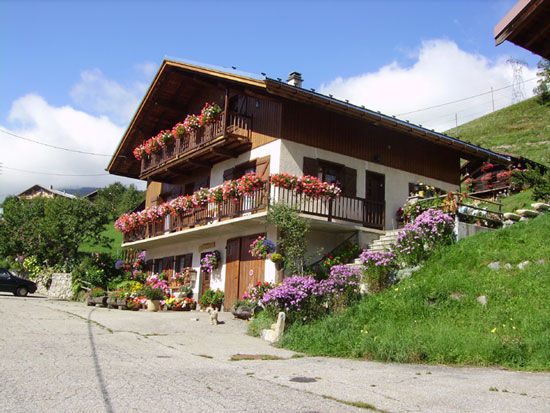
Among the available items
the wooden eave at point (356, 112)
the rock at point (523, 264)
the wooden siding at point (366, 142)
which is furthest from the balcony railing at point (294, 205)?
the rock at point (523, 264)

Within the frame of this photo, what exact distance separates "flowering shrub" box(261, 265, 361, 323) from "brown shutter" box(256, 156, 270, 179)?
4914 mm

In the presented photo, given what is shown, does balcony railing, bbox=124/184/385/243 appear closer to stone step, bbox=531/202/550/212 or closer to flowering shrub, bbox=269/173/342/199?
flowering shrub, bbox=269/173/342/199

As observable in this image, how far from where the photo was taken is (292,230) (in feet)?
45.0

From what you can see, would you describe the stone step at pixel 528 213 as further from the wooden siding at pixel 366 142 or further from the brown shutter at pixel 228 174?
the brown shutter at pixel 228 174

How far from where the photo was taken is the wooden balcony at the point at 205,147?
54.7ft

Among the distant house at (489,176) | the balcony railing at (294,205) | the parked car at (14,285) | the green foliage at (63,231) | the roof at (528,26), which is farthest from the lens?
the distant house at (489,176)

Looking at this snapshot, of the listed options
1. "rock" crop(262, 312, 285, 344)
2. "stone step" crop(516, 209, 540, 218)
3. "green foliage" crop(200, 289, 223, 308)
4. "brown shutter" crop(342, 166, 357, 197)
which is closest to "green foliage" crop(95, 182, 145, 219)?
"green foliage" crop(200, 289, 223, 308)

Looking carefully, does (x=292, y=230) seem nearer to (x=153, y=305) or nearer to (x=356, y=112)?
(x=356, y=112)

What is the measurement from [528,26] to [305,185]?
762 centimetres

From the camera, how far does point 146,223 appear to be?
21.7 meters

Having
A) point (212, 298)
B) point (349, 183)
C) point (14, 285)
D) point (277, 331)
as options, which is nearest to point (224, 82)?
point (349, 183)

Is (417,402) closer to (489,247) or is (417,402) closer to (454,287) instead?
(454,287)

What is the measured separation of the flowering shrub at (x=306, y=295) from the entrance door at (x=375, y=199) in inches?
200

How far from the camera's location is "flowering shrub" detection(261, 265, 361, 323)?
11.0 m
